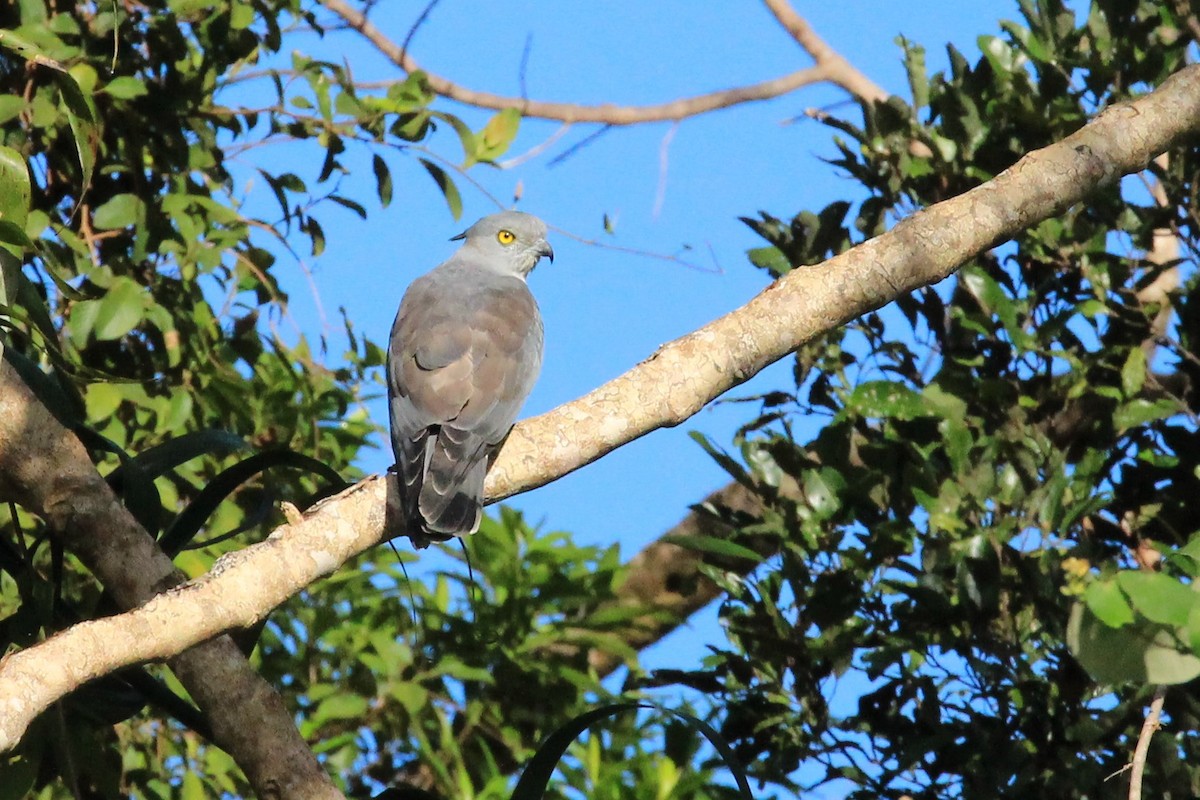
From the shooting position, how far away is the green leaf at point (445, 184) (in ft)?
13.1

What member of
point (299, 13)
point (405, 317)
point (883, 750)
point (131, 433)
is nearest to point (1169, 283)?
point (883, 750)

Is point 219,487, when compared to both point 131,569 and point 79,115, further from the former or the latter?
point 79,115

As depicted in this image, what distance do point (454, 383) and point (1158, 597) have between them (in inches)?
94.2

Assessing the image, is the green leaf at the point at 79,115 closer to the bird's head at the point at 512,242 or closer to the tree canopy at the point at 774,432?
the tree canopy at the point at 774,432

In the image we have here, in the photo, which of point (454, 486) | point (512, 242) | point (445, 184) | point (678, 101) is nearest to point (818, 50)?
point (678, 101)

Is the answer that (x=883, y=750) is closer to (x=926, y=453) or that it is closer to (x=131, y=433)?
(x=926, y=453)

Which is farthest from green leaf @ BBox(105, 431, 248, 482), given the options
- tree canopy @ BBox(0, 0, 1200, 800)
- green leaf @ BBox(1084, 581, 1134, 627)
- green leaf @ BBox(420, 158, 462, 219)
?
green leaf @ BBox(1084, 581, 1134, 627)

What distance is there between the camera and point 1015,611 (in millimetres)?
3160

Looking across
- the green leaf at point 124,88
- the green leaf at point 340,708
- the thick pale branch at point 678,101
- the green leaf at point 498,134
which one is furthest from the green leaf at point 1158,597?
the thick pale branch at point 678,101

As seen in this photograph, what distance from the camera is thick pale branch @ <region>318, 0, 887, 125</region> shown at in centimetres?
670

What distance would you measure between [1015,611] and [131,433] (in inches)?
89.2

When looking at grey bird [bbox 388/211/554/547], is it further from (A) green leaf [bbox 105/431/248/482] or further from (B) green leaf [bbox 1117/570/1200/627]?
(B) green leaf [bbox 1117/570/1200/627]

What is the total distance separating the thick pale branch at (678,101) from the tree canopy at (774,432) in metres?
2.51

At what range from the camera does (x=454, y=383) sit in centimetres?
352
